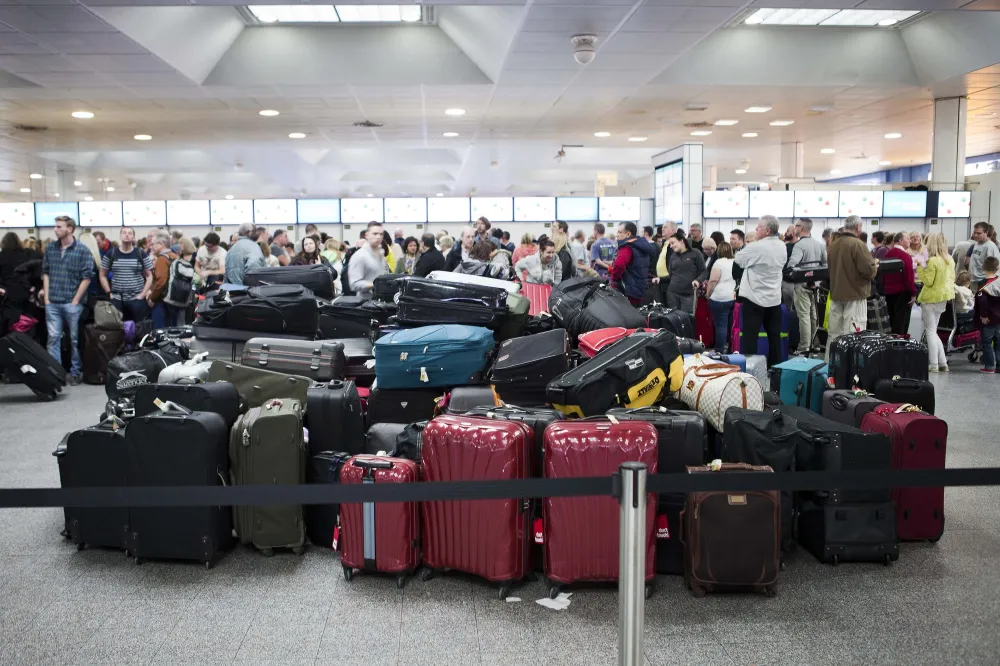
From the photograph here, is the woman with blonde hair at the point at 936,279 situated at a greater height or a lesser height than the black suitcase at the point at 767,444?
greater

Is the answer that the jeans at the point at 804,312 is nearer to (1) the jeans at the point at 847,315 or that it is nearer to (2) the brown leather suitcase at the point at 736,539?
(1) the jeans at the point at 847,315

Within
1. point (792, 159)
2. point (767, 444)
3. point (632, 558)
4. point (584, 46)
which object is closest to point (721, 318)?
point (584, 46)

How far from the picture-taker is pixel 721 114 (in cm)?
1444

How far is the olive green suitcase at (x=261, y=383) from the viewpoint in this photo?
188 inches

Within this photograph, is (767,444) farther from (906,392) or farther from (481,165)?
(481,165)

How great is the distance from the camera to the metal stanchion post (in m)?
2.25

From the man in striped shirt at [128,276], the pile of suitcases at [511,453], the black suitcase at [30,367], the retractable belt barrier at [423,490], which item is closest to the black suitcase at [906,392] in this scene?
the pile of suitcases at [511,453]

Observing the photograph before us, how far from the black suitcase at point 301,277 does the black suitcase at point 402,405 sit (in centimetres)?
285

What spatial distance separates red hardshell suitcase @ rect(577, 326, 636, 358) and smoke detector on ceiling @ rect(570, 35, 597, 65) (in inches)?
176

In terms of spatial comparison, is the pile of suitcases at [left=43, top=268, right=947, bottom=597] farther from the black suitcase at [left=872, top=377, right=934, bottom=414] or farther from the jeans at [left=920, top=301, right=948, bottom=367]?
the jeans at [left=920, top=301, right=948, bottom=367]

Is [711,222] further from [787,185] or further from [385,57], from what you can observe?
[385,57]

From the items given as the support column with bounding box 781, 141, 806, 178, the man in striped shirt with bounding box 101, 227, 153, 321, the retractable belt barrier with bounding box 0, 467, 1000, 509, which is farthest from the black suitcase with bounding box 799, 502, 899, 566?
the support column with bounding box 781, 141, 806, 178

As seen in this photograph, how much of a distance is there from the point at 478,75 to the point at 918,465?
27.7ft

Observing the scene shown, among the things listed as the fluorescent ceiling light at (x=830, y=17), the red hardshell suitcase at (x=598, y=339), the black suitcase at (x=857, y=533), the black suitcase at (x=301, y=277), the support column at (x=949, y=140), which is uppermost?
the fluorescent ceiling light at (x=830, y=17)
